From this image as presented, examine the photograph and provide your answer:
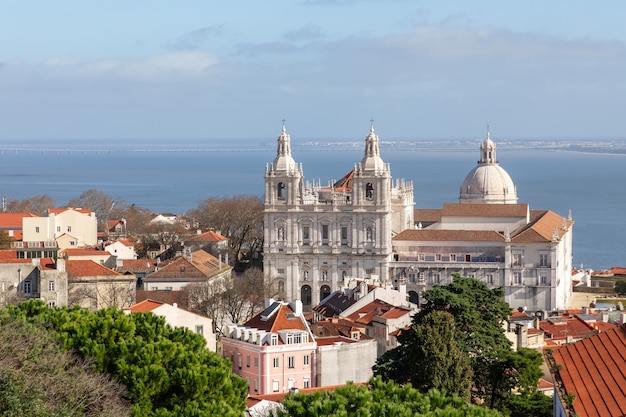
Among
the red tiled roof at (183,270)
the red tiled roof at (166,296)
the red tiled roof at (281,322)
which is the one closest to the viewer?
the red tiled roof at (281,322)

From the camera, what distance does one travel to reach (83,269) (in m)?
45.8

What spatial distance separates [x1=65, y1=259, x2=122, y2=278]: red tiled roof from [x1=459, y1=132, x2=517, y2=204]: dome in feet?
88.7

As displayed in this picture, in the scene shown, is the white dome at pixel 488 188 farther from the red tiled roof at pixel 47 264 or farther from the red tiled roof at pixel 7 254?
the red tiled roof at pixel 47 264

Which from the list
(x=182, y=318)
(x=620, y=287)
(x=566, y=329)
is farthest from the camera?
(x=620, y=287)

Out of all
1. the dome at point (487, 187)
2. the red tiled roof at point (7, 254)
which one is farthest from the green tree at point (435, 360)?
the dome at point (487, 187)

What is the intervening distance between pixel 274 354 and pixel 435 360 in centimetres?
622

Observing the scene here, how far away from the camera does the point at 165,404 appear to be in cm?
2436

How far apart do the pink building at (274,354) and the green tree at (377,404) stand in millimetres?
12965

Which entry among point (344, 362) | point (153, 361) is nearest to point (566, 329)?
point (344, 362)

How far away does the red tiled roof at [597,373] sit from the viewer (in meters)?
19.4

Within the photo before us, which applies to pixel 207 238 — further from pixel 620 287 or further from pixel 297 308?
pixel 297 308

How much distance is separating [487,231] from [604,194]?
9587cm

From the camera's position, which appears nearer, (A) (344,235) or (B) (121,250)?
(A) (344,235)

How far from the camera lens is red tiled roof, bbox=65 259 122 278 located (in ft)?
149
